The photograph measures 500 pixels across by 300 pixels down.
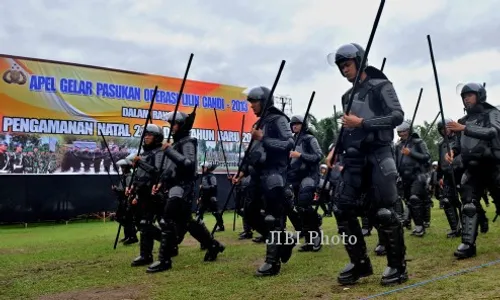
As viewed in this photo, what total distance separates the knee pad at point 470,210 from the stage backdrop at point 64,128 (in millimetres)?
11904

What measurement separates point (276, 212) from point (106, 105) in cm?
1413

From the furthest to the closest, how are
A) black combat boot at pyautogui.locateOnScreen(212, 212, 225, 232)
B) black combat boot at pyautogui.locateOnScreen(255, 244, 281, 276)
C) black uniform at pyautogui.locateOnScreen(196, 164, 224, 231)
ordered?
black uniform at pyautogui.locateOnScreen(196, 164, 224, 231)
black combat boot at pyautogui.locateOnScreen(212, 212, 225, 232)
black combat boot at pyautogui.locateOnScreen(255, 244, 281, 276)

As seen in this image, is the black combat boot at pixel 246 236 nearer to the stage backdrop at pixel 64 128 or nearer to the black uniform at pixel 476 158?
the black uniform at pixel 476 158

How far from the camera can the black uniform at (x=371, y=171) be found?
4539 millimetres

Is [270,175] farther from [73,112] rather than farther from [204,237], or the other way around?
[73,112]

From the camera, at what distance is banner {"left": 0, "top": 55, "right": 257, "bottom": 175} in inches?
643

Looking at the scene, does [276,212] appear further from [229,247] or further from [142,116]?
[142,116]

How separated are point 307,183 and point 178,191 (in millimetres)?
2264

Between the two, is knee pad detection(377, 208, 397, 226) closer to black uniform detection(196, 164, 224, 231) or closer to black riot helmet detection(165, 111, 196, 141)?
black riot helmet detection(165, 111, 196, 141)

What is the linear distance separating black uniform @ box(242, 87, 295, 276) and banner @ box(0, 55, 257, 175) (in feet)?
31.0

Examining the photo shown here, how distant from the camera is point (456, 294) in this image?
3.95 m

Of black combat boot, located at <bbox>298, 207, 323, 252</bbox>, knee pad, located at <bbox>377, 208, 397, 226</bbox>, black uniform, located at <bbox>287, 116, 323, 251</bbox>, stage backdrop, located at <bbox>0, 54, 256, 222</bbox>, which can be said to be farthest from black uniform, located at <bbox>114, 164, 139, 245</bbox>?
stage backdrop, located at <bbox>0, 54, 256, 222</bbox>

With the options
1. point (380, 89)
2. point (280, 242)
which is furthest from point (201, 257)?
point (380, 89)

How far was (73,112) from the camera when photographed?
17.7 meters
